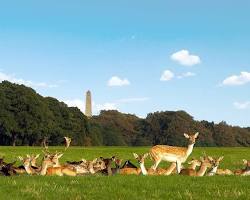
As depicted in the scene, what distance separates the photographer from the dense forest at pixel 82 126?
9406 cm

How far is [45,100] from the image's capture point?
106 meters

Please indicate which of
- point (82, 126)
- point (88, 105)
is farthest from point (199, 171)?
point (88, 105)

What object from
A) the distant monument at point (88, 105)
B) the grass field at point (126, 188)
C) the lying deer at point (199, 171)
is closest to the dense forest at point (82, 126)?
the distant monument at point (88, 105)

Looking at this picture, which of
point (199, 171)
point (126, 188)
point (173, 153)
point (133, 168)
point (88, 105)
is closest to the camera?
point (126, 188)

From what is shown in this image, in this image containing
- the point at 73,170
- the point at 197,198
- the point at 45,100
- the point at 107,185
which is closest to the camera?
the point at 197,198

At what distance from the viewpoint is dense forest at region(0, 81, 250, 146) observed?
309ft

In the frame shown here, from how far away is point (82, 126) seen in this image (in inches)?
4496

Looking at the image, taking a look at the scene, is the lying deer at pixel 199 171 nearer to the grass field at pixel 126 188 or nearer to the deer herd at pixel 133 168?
the deer herd at pixel 133 168

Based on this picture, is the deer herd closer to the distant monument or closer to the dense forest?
the dense forest

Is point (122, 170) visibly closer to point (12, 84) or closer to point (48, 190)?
point (48, 190)

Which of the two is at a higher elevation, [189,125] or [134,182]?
[189,125]

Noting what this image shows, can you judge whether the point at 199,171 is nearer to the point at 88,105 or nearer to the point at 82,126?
the point at 82,126

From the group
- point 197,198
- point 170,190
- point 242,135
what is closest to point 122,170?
point 170,190

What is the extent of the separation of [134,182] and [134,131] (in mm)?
144384
